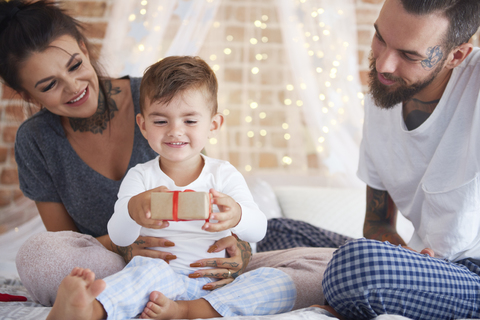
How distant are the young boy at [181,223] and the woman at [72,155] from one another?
0.06 meters

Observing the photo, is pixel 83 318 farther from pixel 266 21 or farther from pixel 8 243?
pixel 266 21

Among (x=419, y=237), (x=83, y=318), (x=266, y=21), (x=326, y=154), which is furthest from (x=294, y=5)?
(x=83, y=318)

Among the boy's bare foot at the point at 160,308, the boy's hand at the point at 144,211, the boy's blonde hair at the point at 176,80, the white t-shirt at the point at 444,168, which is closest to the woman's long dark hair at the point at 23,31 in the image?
the boy's blonde hair at the point at 176,80

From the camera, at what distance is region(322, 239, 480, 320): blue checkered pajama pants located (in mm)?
854

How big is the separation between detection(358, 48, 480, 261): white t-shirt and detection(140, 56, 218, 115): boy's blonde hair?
655 millimetres

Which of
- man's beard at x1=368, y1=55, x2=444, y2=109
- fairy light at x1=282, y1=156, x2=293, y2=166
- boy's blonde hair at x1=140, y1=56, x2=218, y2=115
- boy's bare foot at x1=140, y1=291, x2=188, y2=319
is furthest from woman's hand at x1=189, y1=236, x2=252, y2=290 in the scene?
fairy light at x1=282, y1=156, x2=293, y2=166

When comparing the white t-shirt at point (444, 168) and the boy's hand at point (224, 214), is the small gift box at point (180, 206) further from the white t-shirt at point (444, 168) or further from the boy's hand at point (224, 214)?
the white t-shirt at point (444, 168)

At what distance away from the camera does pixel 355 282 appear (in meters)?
0.86

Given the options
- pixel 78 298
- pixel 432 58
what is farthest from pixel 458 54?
pixel 78 298

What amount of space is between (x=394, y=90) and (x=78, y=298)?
104 centimetres

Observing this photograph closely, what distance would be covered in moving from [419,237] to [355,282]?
1.70 feet

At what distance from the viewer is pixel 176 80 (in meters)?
0.98

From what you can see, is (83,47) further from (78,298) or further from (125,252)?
(78,298)

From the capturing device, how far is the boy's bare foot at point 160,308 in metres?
0.84
